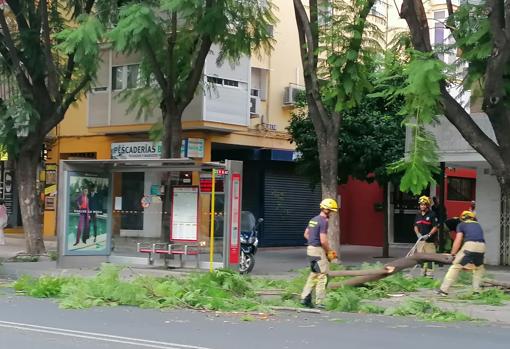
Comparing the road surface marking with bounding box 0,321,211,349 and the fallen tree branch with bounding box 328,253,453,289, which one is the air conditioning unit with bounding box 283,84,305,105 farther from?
the road surface marking with bounding box 0,321,211,349

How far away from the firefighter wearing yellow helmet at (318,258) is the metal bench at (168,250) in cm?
545

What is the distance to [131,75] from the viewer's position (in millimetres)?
26344

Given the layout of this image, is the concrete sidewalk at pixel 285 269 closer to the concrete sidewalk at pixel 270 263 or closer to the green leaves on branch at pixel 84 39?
the concrete sidewalk at pixel 270 263

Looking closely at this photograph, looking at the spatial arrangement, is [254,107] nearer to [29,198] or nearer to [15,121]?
[29,198]

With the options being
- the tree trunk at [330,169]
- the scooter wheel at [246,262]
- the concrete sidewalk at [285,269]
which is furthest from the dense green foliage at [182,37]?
the concrete sidewalk at [285,269]

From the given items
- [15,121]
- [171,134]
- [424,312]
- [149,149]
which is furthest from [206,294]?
[149,149]

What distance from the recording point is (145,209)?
18.2 meters

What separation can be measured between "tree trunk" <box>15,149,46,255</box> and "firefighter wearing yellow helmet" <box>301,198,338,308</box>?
11058mm

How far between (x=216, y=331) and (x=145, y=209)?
8683 millimetres

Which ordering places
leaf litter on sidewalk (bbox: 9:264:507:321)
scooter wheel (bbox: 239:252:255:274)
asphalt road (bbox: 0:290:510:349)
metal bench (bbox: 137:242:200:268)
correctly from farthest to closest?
1. scooter wheel (bbox: 239:252:255:274)
2. metal bench (bbox: 137:242:200:268)
3. leaf litter on sidewalk (bbox: 9:264:507:321)
4. asphalt road (bbox: 0:290:510:349)

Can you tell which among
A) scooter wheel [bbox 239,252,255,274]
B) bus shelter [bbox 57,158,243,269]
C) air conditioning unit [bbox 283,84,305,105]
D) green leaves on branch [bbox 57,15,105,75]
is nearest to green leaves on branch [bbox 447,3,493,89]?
bus shelter [bbox 57,158,243,269]

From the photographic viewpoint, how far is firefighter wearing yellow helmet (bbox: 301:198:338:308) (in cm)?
1188

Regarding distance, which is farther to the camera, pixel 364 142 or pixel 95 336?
pixel 364 142

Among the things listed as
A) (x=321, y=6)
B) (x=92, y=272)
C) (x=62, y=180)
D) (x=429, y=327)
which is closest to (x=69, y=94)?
(x=62, y=180)
